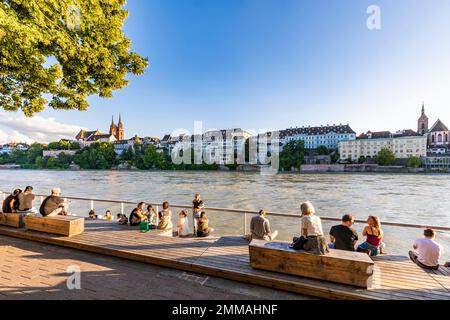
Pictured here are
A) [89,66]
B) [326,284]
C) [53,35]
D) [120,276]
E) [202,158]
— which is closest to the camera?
[326,284]

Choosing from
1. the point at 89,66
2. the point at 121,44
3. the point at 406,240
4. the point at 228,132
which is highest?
the point at 228,132

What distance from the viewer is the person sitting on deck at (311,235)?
4.12 metres

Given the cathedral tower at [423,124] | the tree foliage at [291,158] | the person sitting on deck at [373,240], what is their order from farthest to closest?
the cathedral tower at [423,124] → the tree foliage at [291,158] → the person sitting on deck at [373,240]

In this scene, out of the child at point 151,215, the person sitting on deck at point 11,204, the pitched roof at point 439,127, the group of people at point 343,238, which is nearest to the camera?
the group of people at point 343,238

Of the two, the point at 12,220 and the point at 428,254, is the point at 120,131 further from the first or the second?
the point at 428,254

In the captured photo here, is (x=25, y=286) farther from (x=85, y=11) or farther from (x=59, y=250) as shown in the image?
(x=85, y=11)

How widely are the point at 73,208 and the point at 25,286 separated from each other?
2241 centimetres

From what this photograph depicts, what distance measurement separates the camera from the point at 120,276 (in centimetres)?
469

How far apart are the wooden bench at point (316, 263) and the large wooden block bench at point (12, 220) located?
7.13 metres

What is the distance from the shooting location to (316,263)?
4137 millimetres

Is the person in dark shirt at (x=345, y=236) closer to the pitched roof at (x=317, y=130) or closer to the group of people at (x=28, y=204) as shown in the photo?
the group of people at (x=28, y=204)

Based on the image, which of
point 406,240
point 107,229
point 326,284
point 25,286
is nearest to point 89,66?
point 107,229

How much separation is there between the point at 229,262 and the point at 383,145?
470 feet

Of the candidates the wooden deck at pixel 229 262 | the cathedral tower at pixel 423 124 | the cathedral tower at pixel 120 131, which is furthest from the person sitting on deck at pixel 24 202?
the cathedral tower at pixel 120 131
